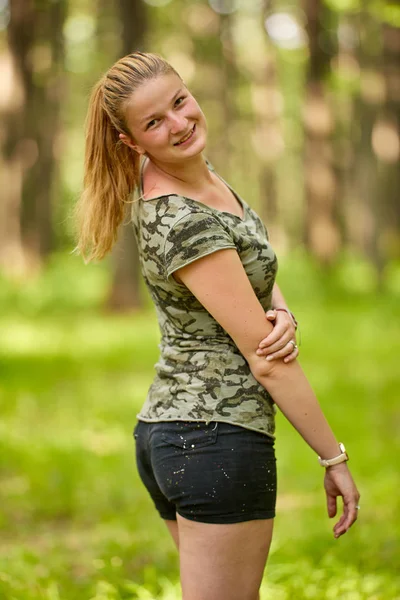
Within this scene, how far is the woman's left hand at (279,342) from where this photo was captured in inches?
105

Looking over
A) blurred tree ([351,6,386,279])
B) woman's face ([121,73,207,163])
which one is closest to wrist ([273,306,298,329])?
woman's face ([121,73,207,163])

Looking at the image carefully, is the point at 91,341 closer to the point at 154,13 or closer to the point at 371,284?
the point at 371,284

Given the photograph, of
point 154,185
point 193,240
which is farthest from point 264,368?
point 154,185

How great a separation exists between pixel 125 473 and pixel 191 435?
13.6 feet

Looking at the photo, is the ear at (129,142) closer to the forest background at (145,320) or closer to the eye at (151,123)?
the eye at (151,123)

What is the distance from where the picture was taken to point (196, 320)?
2.75 metres

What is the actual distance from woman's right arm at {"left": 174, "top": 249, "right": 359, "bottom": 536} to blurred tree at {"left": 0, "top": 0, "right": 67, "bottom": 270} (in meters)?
16.2

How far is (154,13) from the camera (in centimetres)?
2880

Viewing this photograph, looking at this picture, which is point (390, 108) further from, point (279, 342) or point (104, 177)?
point (279, 342)

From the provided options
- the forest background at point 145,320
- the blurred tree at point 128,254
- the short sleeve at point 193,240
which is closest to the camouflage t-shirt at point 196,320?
the short sleeve at point 193,240

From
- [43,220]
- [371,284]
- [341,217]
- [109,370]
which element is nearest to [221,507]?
[109,370]

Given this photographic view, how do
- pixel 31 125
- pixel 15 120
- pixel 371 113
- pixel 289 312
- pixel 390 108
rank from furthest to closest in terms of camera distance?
pixel 371 113 → pixel 31 125 → pixel 390 108 → pixel 15 120 → pixel 289 312

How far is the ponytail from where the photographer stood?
2.89m

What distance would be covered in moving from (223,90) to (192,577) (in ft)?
89.2
